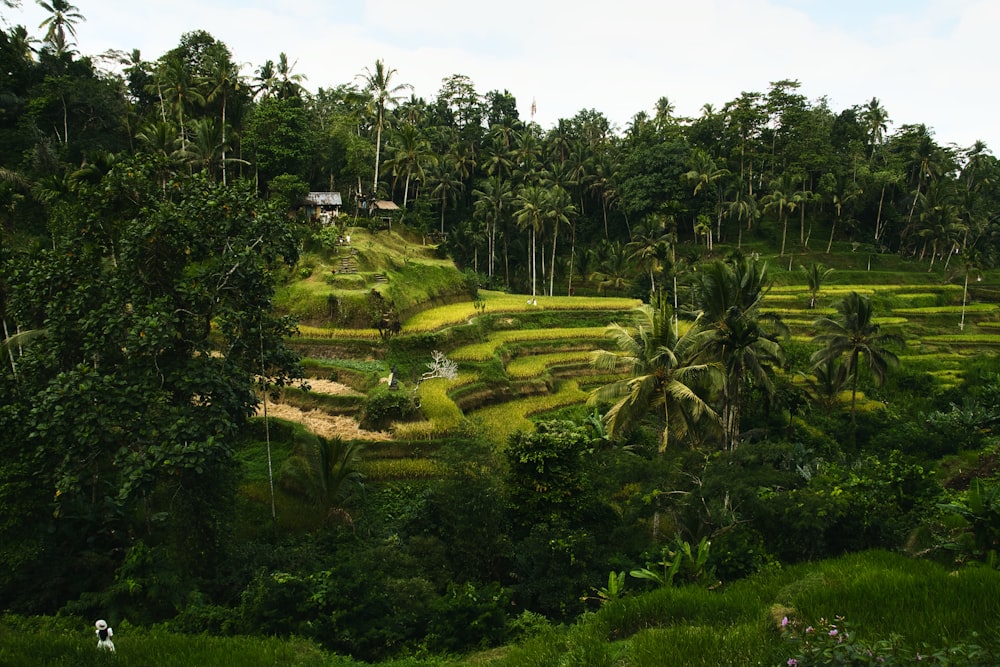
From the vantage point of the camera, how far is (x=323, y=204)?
38.2 meters

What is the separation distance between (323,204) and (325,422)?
22799 mm

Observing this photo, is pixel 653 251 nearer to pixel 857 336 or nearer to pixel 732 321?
pixel 857 336

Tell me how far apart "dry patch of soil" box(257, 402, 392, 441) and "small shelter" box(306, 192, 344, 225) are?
20.6 meters

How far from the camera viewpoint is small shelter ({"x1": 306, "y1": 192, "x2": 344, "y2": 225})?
125ft

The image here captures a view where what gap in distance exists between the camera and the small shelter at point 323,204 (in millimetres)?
Result: 38062

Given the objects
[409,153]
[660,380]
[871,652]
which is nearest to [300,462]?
[660,380]


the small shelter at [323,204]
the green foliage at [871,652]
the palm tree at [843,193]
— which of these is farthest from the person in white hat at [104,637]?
the palm tree at [843,193]

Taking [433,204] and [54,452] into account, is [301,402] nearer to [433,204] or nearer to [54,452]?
[54,452]

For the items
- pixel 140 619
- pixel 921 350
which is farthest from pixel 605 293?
pixel 140 619

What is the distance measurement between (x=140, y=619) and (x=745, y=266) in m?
15.8

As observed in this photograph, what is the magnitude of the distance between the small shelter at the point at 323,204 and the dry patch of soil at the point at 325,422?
20606 millimetres

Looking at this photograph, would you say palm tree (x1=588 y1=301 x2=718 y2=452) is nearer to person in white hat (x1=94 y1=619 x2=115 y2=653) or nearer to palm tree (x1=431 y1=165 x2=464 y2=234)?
person in white hat (x1=94 y1=619 x2=115 y2=653)

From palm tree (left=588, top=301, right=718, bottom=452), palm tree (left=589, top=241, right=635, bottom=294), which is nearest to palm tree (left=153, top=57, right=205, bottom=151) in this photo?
palm tree (left=588, top=301, right=718, bottom=452)

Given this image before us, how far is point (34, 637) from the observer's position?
7043 millimetres
